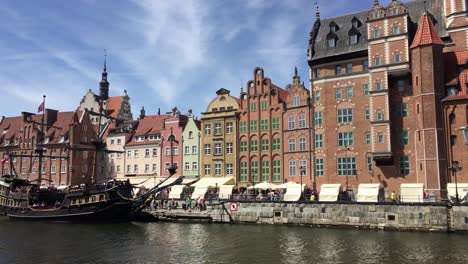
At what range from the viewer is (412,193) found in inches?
1704

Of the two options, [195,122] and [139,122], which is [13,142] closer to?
[139,122]

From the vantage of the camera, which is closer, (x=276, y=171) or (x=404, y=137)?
(x=404, y=137)

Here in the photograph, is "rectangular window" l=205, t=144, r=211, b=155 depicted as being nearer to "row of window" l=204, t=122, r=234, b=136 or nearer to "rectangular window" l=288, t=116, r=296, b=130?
"row of window" l=204, t=122, r=234, b=136

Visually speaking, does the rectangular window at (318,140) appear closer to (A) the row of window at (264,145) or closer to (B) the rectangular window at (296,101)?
(B) the rectangular window at (296,101)

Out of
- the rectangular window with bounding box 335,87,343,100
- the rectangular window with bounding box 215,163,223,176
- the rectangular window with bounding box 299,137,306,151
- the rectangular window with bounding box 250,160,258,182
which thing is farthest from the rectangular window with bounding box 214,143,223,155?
the rectangular window with bounding box 335,87,343,100

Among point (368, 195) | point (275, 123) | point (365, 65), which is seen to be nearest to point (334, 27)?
point (365, 65)

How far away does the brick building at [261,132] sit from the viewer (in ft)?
203

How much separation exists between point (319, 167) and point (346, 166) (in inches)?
157

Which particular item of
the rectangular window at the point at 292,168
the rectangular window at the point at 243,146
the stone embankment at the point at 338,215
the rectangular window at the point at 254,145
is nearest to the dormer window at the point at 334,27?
the rectangular window at the point at 292,168

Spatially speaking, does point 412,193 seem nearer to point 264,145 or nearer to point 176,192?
point 264,145

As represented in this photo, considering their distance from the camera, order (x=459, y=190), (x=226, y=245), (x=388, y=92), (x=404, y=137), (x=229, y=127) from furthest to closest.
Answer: (x=229, y=127) → (x=388, y=92) → (x=404, y=137) → (x=459, y=190) → (x=226, y=245)

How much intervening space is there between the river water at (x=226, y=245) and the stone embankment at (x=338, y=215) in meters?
1.87

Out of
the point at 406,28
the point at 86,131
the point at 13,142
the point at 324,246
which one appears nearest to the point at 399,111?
the point at 406,28

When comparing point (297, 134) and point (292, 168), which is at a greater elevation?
point (297, 134)
